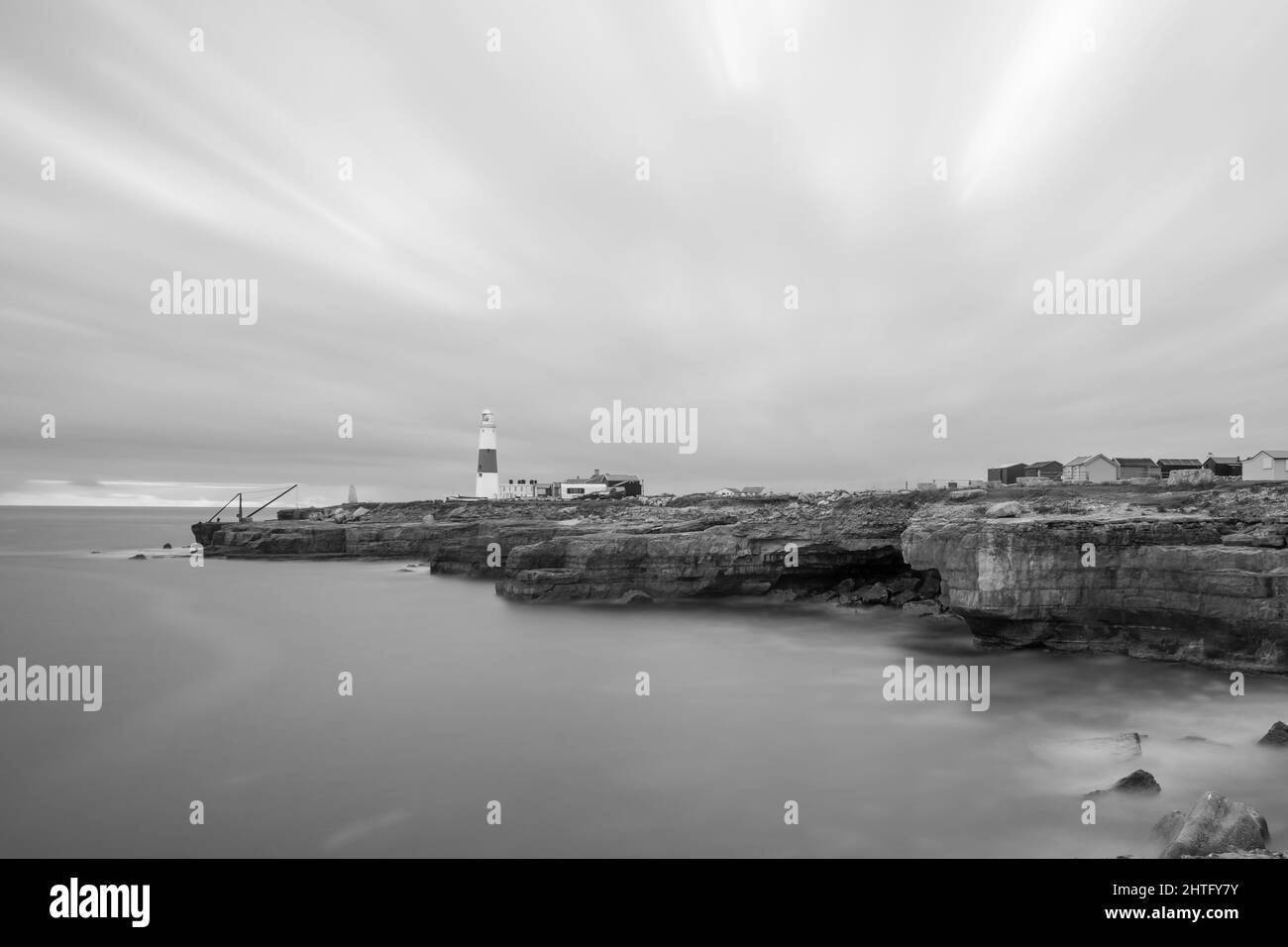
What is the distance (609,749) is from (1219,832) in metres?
8.77

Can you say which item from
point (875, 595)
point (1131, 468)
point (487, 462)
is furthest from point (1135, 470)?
point (487, 462)

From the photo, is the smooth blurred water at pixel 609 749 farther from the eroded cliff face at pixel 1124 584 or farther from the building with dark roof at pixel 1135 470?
the building with dark roof at pixel 1135 470

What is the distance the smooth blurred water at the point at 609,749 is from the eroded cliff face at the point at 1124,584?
0.82 meters

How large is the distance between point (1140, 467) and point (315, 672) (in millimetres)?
47302

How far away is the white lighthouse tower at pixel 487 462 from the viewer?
68625 millimetres

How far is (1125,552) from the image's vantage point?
14938 mm

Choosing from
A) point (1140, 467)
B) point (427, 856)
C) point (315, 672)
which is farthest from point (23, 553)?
point (1140, 467)

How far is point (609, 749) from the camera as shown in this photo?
1204cm

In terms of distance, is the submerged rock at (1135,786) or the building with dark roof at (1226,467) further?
the building with dark roof at (1226,467)

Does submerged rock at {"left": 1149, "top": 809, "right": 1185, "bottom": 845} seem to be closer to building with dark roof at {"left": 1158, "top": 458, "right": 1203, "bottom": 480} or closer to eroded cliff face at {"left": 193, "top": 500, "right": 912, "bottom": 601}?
eroded cliff face at {"left": 193, "top": 500, "right": 912, "bottom": 601}

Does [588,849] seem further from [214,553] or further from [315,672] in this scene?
[214,553]

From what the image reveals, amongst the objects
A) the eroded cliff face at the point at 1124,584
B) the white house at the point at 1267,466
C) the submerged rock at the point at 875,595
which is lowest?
the submerged rock at the point at 875,595

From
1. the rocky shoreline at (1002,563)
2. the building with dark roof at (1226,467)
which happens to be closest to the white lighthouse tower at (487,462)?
the rocky shoreline at (1002,563)
